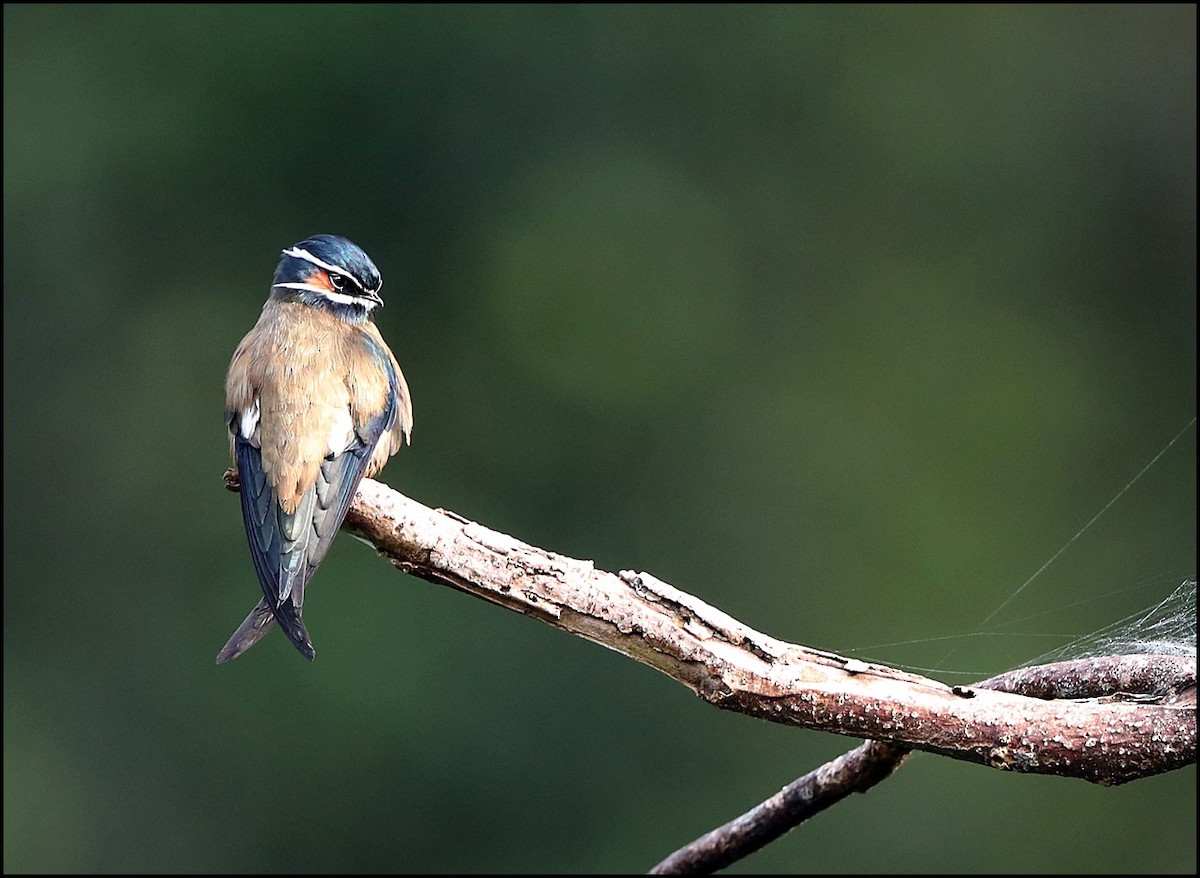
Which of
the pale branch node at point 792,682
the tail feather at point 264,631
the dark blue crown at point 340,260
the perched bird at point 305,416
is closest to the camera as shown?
the pale branch node at point 792,682

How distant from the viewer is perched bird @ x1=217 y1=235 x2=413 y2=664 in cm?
242

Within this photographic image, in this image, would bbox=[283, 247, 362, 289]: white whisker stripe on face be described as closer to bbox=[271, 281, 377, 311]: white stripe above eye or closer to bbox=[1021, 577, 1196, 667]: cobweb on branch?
bbox=[271, 281, 377, 311]: white stripe above eye

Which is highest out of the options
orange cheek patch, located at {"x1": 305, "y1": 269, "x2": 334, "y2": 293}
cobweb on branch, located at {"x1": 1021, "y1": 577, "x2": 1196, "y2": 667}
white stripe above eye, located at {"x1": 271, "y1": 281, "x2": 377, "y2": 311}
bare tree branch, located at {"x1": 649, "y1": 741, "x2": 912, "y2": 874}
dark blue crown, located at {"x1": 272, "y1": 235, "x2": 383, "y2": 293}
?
dark blue crown, located at {"x1": 272, "y1": 235, "x2": 383, "y2": 293}

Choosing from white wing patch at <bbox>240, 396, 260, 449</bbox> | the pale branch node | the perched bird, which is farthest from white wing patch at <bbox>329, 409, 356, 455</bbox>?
the pale branch node

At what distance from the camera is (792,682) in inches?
77.2

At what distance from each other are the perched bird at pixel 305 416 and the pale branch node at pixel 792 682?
1.07ft

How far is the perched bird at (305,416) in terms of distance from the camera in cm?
242

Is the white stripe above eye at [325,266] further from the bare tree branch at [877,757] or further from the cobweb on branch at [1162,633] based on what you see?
the cobweb on branch at [1162,633]

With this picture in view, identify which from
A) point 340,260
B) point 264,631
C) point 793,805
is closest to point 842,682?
point 793,805

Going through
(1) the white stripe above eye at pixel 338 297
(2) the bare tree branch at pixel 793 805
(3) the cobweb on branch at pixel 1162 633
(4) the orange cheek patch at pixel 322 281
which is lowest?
(2) the bare tree branch at pixel 793 805

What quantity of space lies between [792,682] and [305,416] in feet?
3.58

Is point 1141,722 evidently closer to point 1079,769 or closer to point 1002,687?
point 1079,769

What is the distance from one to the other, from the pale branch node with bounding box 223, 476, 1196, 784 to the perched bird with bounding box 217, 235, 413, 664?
326 mm

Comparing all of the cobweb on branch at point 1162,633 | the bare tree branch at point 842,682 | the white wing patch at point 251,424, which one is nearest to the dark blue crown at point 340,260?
the white wing patch at point 251,424
